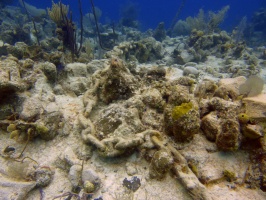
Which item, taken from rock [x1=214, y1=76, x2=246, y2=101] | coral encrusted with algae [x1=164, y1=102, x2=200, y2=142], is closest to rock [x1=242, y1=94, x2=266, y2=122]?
rock [x1=214, y1=76, x2=246, y2=101]

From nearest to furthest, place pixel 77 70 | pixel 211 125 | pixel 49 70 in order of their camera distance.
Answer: pixel 211 125, pixel 49 70, pixel 77 70

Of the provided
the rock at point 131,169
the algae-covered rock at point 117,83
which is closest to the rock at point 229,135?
the rock at point 131,169

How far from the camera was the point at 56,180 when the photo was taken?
105 inches

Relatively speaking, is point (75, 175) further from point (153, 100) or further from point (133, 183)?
point (153, 100)

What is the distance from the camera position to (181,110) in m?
2.56

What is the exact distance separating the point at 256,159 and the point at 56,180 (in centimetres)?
285

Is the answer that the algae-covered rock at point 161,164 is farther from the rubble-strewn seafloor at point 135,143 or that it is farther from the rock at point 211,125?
the rock at point 211,125

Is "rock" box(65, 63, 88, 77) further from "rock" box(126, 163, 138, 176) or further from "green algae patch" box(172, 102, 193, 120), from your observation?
"green algae patch" box(172, 102, 193, 120)

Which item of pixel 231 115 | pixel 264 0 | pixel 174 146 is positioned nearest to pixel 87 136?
pixel 174 146

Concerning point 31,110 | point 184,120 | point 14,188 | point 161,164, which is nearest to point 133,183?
point 161,164

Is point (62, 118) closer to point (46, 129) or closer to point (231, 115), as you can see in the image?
point (46, 129)

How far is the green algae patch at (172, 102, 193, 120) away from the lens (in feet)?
8.36

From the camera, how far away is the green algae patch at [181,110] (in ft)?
8.36

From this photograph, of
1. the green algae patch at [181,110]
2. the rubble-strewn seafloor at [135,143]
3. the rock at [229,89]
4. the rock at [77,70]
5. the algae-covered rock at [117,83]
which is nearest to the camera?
the rubble-strewn seafloor at [135,143]
